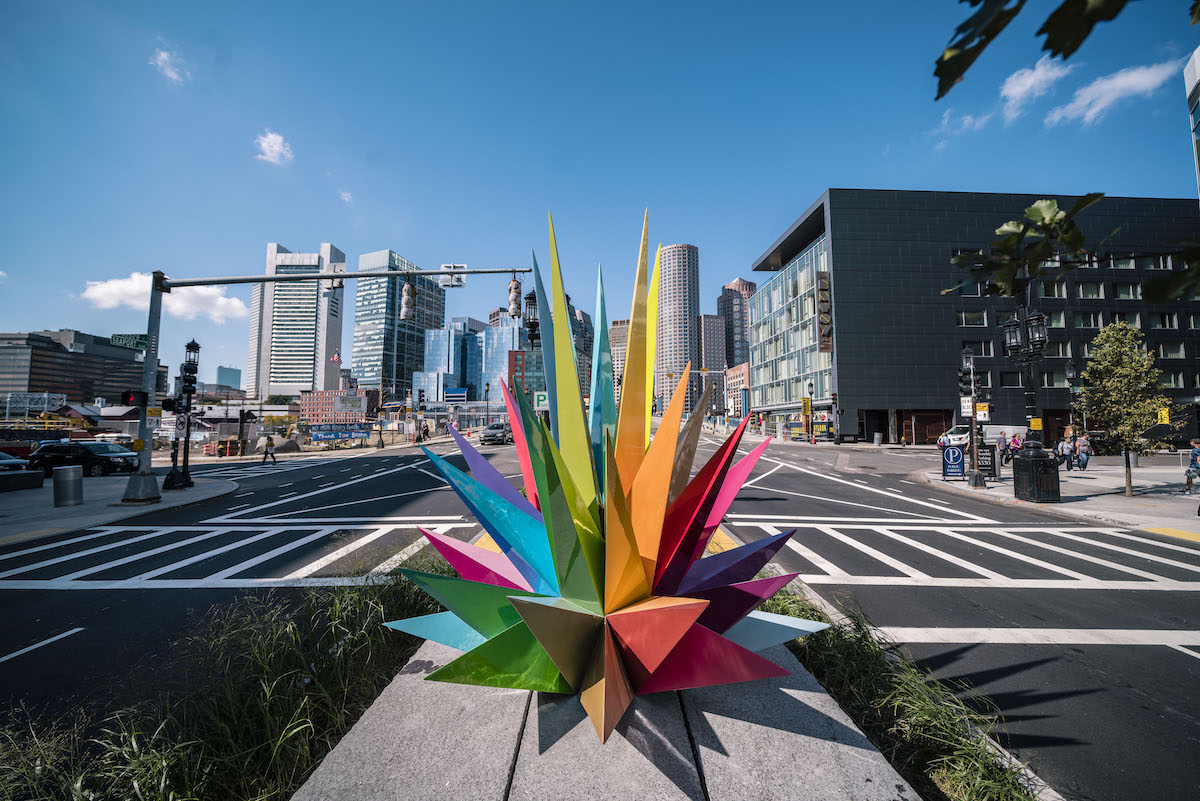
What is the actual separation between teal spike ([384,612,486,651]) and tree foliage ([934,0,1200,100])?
4.04 meters

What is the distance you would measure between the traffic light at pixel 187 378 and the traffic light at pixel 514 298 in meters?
11.2

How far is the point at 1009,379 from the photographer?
4322cm

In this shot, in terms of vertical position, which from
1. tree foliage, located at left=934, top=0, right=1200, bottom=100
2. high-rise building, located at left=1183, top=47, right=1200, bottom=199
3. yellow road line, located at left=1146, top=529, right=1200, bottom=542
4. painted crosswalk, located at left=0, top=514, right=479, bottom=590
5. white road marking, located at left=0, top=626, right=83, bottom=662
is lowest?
white road marking, located at left=0, top=626, right=83, bottom=662

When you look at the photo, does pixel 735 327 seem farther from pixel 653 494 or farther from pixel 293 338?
pixel 653 494

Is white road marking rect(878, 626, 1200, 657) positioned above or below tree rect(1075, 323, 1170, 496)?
below

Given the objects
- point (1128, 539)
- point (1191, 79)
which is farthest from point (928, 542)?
point (1191, 79)

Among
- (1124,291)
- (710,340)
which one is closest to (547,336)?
(1124,291)

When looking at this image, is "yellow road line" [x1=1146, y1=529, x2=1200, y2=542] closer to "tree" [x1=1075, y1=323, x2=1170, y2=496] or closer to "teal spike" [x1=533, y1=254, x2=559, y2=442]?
"tree" [x1=1075, y1=323, x2=1170, y2=496]

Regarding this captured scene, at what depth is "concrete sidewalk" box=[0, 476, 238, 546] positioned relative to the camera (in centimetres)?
1075

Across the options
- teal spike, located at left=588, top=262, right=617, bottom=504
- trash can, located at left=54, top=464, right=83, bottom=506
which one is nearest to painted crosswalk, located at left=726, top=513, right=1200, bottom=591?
teal spike, located at left=588, top=262, right=617, bottom=504

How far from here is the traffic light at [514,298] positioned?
41.2 ft

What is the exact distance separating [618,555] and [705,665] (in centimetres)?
84

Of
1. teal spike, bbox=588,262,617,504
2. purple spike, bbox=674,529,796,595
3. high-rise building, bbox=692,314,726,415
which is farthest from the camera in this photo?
high-rise building, bbox=692,314,726,415

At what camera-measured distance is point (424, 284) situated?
34.8 meters
